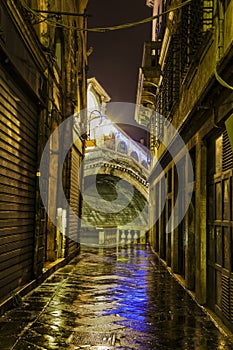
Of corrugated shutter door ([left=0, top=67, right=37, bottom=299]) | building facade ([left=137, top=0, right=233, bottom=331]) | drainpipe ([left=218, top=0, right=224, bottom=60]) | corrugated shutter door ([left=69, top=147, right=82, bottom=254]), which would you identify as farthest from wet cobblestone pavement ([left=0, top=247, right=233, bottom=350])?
corrugated shutter door ([left=69, top=147, right=82, bottom=254])

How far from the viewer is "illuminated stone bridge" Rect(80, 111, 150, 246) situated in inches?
1537

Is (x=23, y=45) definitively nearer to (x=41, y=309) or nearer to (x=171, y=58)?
(x=41, y=309)

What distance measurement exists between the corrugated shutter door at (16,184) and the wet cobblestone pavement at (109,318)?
707 millimetres

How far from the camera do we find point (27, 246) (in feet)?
33.8

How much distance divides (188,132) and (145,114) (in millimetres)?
18168

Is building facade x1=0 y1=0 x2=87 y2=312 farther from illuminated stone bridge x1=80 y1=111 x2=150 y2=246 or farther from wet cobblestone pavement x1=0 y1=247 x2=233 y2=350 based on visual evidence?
illuminated stone bridge x1=80 y1=111 x2=150 y2=246

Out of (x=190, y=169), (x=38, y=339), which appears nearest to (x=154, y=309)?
(x=38, y=339)

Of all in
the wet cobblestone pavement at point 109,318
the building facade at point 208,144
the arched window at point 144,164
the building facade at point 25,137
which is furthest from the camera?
the arched window at point 144,164

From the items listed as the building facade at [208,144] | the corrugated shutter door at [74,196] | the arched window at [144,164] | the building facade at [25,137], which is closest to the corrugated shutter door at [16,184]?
the building facade at [25,137]

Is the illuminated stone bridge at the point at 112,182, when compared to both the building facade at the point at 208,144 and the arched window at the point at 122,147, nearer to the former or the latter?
the arched window at the point at 122,147

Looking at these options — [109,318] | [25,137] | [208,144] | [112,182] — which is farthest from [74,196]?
[112,182]

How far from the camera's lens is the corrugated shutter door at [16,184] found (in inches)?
318

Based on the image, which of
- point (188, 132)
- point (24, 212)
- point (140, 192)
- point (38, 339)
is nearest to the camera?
point (38, 339)

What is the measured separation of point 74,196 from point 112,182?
77.5 ft
